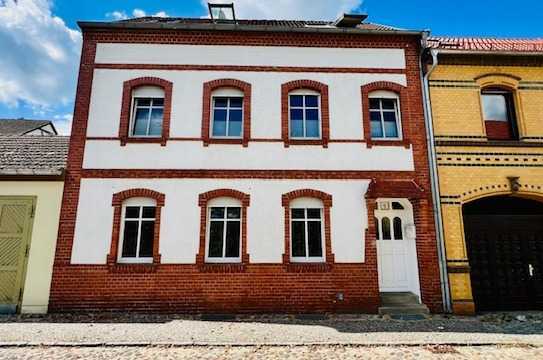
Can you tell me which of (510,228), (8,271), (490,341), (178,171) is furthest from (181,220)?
(510,228)

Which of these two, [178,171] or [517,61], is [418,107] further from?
[178,171]

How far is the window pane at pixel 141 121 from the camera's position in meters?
9.31

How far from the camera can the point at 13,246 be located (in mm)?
8336

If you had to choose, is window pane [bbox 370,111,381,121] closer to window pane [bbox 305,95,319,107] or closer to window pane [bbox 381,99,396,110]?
window pane [bbox 381,99,396,110]

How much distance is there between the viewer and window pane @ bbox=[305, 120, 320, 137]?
30.9 ft

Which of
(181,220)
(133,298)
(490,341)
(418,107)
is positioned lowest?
(490,341)

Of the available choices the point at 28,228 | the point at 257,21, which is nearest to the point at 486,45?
the point at 257,21

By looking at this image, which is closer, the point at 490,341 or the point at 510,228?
the point at 490,341

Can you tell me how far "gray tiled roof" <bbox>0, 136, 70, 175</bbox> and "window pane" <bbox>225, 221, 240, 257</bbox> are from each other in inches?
180

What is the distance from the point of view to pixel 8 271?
26.9 ft

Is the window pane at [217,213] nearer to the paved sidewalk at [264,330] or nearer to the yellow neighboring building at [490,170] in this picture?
the paved sidewalk at [264,330]

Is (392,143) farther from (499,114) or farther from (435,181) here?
(499,114)

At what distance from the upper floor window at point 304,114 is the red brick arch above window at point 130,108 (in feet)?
11.2

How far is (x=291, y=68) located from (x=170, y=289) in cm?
683
